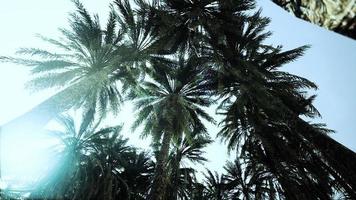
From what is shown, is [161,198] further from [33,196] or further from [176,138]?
[33,196]

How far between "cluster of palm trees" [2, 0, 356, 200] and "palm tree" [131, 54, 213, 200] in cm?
5

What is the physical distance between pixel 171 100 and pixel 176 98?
11.5 inches

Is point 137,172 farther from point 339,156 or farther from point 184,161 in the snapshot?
point 339,156

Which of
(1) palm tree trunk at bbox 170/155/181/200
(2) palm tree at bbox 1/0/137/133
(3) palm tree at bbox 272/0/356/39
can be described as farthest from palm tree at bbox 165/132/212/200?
(3) palm tree at bbox 272/0/356/39

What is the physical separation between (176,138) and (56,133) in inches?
250

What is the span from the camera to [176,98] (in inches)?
615

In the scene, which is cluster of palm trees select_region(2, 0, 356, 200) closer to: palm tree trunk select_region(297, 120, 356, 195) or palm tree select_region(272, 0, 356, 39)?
palm tree trunk select_region(297, 120, 356, 195)

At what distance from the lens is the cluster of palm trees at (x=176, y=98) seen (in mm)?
10677

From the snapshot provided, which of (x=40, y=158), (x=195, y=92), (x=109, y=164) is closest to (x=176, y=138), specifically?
(x=195, y=92)

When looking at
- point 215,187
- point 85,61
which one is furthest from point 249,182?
point 85,61

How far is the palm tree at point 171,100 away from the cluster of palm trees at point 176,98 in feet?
0.18

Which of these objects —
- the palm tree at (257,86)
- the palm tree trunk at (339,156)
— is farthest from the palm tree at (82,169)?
the palm tree trunk at (339,156)

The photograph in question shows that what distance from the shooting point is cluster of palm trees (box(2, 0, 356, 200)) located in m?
10.7

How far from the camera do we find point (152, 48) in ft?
38.6
